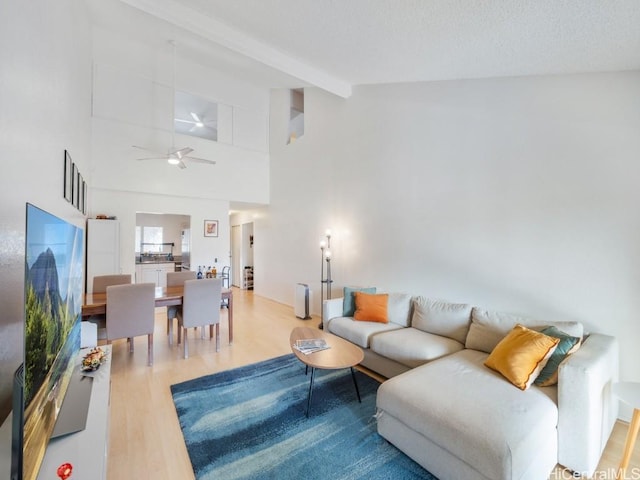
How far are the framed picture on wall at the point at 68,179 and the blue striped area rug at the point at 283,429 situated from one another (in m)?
1.93

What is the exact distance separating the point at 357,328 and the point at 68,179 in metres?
3.00

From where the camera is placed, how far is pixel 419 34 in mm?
2338

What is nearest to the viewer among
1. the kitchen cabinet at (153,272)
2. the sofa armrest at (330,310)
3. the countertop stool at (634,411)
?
the countertop stool at (634,411)

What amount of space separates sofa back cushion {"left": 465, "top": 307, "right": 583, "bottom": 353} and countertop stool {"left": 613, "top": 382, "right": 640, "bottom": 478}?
0.57 metres

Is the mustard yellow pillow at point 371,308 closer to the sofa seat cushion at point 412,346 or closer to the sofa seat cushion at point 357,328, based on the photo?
the sofa seat cushion at point 357,328

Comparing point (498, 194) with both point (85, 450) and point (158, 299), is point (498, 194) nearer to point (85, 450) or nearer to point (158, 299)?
point (85, 450)

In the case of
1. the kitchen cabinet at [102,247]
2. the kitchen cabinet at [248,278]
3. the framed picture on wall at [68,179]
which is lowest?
the kitchen cabinet at [248,278]

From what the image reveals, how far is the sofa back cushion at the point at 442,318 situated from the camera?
108 inches

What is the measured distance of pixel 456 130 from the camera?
122 inches

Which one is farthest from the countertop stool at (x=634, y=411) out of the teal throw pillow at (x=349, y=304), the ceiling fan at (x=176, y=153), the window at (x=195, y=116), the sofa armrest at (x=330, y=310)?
the window at (x=195, y=116)

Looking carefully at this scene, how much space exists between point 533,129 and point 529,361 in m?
2.04

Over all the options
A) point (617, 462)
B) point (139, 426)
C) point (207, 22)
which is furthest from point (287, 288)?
point (617, 462)

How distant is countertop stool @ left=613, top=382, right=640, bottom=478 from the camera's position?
1507 millimetres

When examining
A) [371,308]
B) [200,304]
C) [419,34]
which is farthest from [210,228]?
[419,34]
